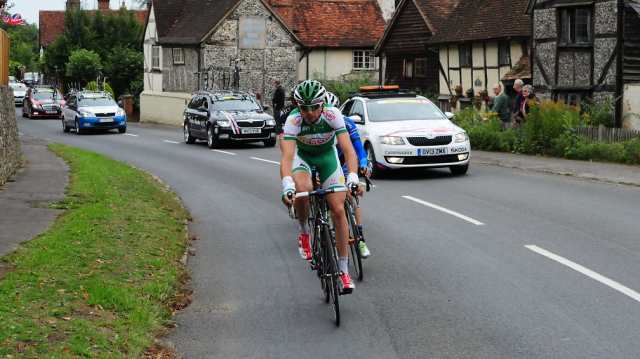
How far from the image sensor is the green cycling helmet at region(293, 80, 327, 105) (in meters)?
7.29

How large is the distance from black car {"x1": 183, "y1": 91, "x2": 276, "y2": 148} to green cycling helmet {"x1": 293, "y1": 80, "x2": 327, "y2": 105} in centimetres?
2066

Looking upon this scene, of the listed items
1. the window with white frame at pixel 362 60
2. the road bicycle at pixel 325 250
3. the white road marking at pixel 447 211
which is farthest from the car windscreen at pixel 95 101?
the road bicycle at pixel 325 250

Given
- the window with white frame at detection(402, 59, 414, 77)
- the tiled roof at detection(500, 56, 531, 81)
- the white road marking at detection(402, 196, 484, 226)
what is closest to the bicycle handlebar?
the white road marking at detection(402, 196, 484, 226)

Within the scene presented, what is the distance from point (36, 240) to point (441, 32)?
111 ft

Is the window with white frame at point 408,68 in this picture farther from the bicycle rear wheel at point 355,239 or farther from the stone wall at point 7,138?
the bicycle rear wheel at point 355,239

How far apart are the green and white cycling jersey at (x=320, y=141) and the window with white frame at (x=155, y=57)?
4713 cm

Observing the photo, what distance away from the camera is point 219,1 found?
2025 inches

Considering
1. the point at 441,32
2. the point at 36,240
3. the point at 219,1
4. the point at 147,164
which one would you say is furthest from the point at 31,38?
the point at 36,240

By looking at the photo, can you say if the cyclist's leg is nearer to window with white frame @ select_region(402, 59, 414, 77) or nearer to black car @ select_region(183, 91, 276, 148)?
black car @ select_region(183, 91, 276, 148)

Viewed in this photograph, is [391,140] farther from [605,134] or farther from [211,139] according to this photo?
[211,139]

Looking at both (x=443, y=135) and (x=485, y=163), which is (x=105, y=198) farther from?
(x=485, y=163)

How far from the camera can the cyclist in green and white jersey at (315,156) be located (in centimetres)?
727

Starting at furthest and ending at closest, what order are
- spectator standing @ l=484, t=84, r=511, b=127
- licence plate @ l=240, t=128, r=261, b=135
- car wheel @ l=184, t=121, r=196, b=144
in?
1. car wheel @ l=184, t=121, r=196, b=144
2. licence plate @ l=240, t=128, r=261, b=135
3. spectator standing @ l=484, t=84, r=511, b=127

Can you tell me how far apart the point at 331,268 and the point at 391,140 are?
10.7 meters
